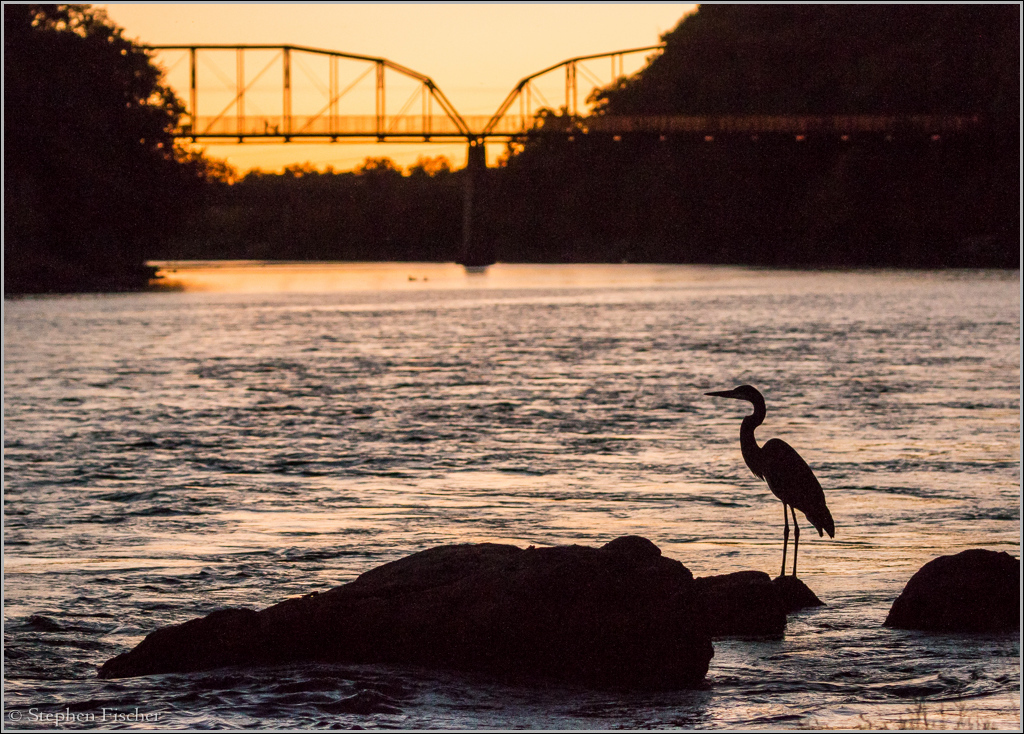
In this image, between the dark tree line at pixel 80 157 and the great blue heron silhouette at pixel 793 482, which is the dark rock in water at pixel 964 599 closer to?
the great blue heron silhouette at pixel 793 482

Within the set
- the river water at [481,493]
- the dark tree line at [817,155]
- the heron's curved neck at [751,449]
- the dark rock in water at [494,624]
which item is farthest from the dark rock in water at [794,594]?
the dark tree line at [817,155]

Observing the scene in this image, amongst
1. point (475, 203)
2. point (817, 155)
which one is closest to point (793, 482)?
point (817, 155)

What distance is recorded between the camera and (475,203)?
13288 cm

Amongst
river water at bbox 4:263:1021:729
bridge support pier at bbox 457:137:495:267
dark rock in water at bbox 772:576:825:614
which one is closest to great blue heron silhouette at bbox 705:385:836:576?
dark rock in water at bbox 772:576:825:614

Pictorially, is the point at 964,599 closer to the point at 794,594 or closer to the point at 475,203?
the point at 794,594

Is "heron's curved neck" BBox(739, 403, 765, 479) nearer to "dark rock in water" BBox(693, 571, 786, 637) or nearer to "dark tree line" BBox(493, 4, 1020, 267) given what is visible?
"dark rock in water" BBox(693, 571, 786, 637)

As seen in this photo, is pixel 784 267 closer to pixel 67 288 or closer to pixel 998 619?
pixel 67 288

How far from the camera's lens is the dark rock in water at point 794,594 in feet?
37.4

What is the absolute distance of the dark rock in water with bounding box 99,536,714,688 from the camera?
955 cm

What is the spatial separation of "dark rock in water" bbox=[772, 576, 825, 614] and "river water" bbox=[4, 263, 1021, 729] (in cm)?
14

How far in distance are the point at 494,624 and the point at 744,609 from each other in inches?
83.3

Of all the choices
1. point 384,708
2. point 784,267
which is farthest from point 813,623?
point 784,267

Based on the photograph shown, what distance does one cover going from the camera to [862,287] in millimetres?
81625

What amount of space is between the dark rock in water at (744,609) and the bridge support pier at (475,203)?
12110 cm
